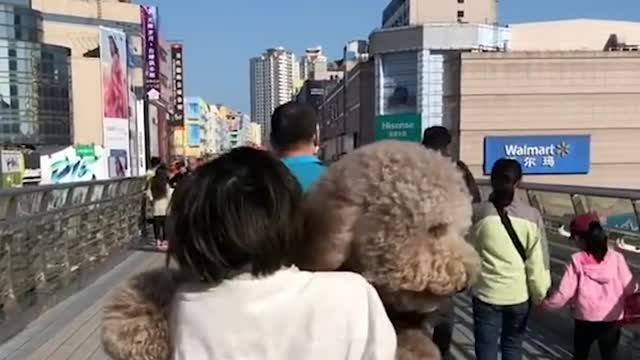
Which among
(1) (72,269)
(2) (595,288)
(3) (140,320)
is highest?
(3) (140,320)

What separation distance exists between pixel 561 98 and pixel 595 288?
77077 millimetres

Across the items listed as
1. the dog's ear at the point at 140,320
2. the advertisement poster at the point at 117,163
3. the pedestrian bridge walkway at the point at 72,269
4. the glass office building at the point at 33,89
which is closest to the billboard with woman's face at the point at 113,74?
the advertisement poster at the point at 117,163

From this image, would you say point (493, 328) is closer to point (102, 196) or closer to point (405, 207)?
point (405, 207)

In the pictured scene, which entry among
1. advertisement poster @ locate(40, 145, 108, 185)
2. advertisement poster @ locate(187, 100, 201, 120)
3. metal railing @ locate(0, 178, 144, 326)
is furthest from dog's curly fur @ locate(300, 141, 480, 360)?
advertisement poster @ locate(187, 100, 201, 120)

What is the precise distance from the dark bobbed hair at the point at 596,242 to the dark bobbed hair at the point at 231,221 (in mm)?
4140

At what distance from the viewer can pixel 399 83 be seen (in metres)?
82.7

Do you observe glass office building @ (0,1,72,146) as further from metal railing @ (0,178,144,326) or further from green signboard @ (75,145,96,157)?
metal railing @ (0,178,144,326)

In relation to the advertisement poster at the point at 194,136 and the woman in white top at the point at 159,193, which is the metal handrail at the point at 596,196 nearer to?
the woman in white top at the point at 159,193

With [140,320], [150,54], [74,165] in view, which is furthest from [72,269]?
[150,54]

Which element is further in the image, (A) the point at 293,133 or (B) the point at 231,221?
(A) the point at 293,133

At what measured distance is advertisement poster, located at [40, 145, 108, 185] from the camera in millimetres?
20500

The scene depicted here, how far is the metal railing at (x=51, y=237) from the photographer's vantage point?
7500 mm

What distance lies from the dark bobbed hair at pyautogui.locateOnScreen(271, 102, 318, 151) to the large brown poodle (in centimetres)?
144

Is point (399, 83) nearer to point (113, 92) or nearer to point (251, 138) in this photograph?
point (113, 92)
